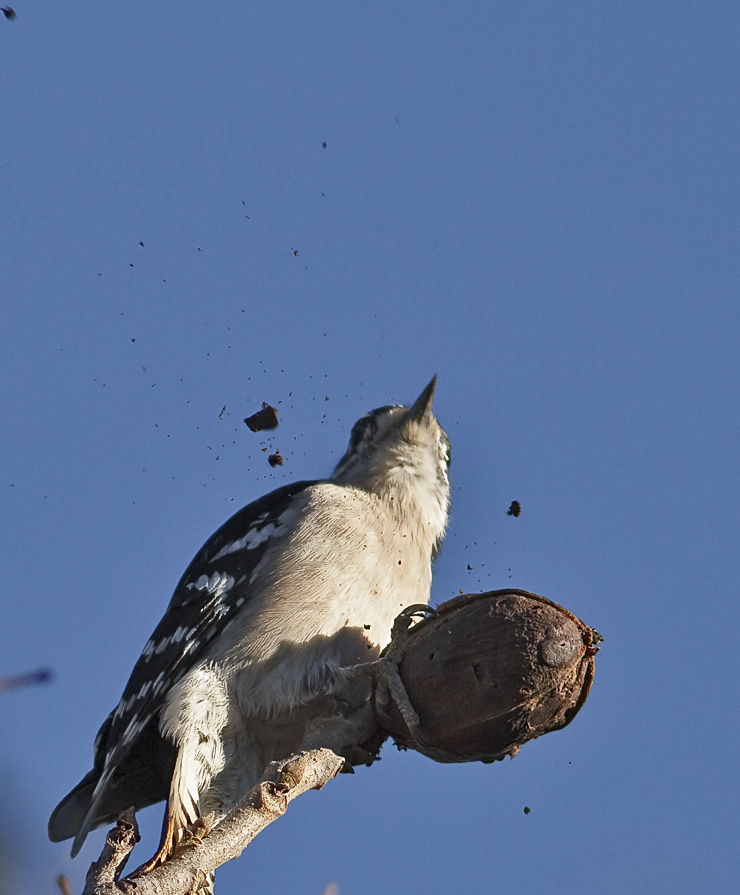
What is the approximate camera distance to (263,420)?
221 inches

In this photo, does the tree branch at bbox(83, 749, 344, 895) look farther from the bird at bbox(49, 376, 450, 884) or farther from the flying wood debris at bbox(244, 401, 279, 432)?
the flying wood debris at bbox(244, 401, 279, 432)

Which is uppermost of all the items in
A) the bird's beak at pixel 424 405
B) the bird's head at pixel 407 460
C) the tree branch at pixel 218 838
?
the bird's beak at pixel 424 405

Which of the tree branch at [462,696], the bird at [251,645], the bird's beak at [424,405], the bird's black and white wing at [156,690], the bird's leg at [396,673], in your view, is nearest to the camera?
the tree branch at [462,696]

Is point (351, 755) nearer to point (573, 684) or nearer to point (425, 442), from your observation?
point (573, 684)

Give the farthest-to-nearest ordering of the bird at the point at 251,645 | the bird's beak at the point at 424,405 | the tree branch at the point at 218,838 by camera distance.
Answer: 1. the bird's beak at the point at 424,405
2. the bird at the point at 251,645
3. the tree branch at the point at 218,838

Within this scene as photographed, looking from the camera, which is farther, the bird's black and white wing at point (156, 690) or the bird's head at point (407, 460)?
the bird's head at point (407, 460)

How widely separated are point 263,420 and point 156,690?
1.58 meters

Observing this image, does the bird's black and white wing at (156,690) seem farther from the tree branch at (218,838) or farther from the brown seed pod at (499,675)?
the brown seed pod at (499,675)

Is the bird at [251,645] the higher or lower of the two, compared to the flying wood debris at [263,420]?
lower

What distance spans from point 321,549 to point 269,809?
1.47 m

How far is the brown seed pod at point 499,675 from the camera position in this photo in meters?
3.61

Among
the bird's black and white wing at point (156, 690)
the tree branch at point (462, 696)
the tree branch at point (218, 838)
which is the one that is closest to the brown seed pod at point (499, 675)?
the tree branch at point (462, 696)

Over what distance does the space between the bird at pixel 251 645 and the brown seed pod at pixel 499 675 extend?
71cm

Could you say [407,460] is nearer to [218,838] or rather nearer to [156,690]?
[156,690]
